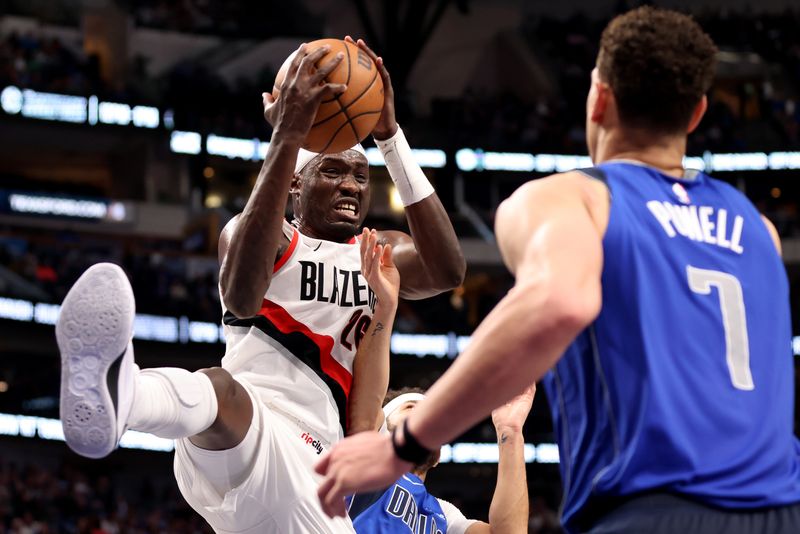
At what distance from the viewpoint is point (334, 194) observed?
Result: 5406mm

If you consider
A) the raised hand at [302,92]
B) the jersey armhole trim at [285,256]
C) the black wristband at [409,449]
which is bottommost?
the jersey armhole trim at [285,256]

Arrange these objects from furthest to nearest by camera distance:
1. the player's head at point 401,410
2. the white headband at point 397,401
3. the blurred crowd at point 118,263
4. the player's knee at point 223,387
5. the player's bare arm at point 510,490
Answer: the blurred crowd at point 118,263 < the white headband at point 397,401 < the player's head at point 401,410 < the player's bare arm at point 510,490 < the player's knee at point 223,387

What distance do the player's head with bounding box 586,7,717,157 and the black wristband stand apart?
39.2 inches

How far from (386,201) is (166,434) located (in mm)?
26647

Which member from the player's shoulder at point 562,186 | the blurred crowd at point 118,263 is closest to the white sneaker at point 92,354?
the player's shoulder at point 562,186

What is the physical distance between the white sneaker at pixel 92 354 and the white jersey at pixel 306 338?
1248mm

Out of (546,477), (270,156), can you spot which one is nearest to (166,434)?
(270,156)

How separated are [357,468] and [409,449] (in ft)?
0.47

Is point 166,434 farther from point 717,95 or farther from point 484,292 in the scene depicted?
point 717,95

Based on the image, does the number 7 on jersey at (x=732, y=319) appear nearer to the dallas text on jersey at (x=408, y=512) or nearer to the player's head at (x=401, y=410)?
the player's head at (x=401, y=410)

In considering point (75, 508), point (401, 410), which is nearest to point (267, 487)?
point (401, 410)

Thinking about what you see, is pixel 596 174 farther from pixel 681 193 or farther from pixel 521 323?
pixel 521 323

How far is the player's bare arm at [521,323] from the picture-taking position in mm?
2492

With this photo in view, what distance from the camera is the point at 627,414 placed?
8.74 feet
